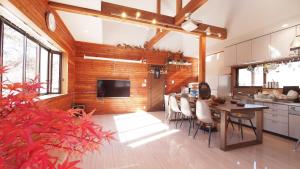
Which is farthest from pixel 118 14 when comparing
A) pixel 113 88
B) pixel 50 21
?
pixel 113 88

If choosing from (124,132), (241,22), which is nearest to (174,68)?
(241,22)

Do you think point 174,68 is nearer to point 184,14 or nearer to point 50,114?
point 184,14

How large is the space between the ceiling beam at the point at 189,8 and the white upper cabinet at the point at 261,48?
2215 mm

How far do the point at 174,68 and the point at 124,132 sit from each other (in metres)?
4.51

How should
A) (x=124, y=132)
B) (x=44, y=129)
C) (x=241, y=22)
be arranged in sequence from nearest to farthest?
(x=44, y=129) → (x=124, y=132) → (x=241, y=22)

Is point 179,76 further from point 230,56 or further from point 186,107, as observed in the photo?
point 186,107

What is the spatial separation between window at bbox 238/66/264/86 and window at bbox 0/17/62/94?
5.39m

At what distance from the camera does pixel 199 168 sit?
2.18m

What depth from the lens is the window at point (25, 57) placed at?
2289 mm

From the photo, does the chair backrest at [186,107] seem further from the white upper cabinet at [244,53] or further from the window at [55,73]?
the window at [55,73]

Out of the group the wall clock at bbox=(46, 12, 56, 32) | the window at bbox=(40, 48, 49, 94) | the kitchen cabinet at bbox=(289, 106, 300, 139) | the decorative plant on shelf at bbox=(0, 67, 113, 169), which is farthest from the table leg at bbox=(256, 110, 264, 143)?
the window at bbox=(40, 48, 49, 94)

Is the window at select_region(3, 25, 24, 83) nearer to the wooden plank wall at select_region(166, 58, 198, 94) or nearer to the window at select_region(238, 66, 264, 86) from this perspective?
the wooden plank wall at select_region(166, 58, 198, 94)

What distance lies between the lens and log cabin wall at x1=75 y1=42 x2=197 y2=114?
610 centimetres

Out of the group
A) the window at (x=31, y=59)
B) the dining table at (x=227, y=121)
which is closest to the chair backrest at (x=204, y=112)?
the dining table at (x=227, y=121)
